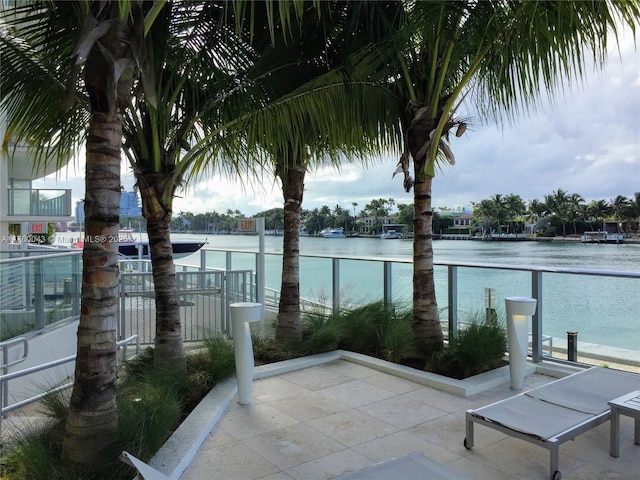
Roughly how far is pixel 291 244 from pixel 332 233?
17351 millimetres

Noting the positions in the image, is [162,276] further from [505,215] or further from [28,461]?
[505,215]

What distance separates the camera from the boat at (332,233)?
2309 centimetres

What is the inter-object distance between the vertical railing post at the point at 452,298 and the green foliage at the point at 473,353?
0.64 metres

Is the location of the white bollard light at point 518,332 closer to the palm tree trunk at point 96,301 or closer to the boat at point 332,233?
the palm tree trunk at point 96,301

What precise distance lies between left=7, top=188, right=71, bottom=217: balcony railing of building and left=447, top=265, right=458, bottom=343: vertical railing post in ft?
65.2

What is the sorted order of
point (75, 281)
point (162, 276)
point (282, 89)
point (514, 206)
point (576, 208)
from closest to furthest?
1. point (162, 276)
2. point (282, 89)
3. point (75, 281)
4. point (576, 208)
5. point (514, 206)

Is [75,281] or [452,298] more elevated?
[75,281]

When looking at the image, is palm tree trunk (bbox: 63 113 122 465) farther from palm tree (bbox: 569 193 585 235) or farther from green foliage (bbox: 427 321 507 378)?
palm tree (bbox: 569 193 585 235)

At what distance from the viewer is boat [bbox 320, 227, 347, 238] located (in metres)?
23.1

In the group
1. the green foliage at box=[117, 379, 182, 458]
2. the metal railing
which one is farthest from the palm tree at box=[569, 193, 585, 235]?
the green foliage at box=[117, 379, 182, 458]

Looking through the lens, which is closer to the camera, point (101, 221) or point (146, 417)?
point (101, 221)

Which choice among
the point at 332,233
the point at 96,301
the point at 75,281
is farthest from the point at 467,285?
the point at 332,233

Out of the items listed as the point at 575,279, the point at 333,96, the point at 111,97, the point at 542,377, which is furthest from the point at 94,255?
the point at 575,279

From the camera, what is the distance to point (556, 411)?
11.3ft
